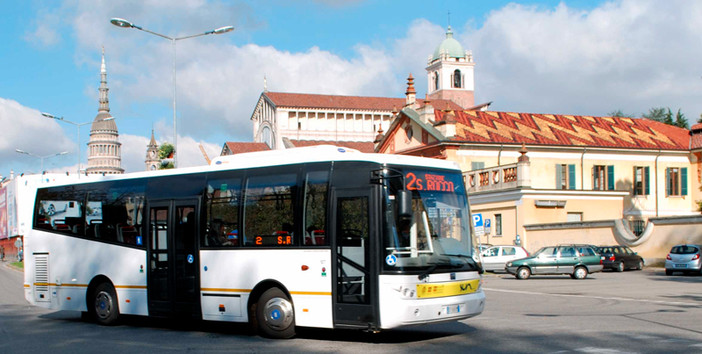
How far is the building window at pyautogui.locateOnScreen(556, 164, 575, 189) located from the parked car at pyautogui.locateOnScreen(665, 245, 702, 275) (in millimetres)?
17262

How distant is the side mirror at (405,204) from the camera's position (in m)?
11.0

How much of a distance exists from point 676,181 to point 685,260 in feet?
76.9

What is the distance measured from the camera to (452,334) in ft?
42.4

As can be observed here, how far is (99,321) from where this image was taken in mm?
15750

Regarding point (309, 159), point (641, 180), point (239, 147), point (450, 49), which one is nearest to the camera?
point (309, 159)

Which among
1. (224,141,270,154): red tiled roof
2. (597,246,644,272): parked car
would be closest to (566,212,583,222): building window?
(597,246,644,272): parked car

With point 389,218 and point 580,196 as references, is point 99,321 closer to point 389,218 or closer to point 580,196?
point 389,218

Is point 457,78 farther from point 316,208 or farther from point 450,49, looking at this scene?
point 316,208

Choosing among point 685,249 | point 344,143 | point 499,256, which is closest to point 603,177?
point 499,256

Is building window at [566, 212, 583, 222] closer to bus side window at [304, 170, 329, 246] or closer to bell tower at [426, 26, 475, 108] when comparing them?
bus side window at [304, 170, 329, 246]

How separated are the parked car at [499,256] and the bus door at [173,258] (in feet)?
77.1

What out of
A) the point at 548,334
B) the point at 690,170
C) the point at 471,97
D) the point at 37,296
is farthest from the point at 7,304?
the point at 471,97

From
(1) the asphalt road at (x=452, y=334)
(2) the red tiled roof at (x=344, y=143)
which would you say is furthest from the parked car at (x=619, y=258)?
(2) the red tiled roof at (x=344, y=143)

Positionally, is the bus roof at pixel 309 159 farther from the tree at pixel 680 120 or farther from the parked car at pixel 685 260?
the tree at pixel 680 120
